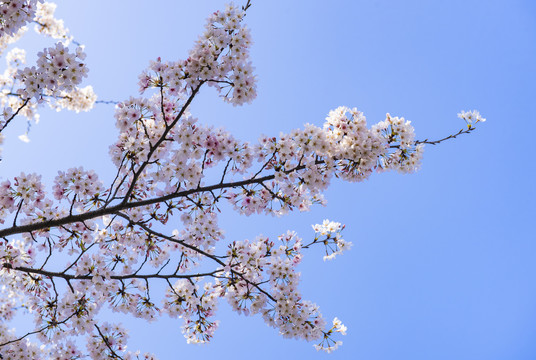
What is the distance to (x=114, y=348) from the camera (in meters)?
7.63

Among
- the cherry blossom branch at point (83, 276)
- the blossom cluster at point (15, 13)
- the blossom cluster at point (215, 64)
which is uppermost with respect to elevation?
the blossom cluster at point (15, 13)

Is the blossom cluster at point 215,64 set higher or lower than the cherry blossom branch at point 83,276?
higher

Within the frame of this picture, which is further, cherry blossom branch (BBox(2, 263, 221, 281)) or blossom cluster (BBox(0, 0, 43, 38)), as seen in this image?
cherry blossom branch (BBox(2, 263, 221, 281))

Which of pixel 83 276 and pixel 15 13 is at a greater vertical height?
pixel 15 13

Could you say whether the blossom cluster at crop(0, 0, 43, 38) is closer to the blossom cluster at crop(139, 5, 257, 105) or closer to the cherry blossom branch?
the blossom cluster at crop(139, 5, 257, 105)

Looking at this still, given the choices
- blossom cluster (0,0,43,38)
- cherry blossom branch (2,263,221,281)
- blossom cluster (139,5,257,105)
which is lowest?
cherry blossom branch (2,263,221,281)

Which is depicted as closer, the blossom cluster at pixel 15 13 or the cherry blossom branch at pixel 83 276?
the blossom cluster at pixel 15 13

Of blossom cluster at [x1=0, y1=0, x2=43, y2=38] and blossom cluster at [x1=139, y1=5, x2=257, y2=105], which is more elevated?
blossom cluster at [x1=0, y1=0, x2=43, y2=38]

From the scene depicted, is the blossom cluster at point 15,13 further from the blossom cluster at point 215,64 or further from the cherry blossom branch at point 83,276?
the cherry blossom branch at point 83,276

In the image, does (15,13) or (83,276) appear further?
(83,276)

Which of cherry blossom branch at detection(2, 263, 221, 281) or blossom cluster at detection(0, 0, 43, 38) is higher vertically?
blossom cluster at detection(0, 0, 43, 38)

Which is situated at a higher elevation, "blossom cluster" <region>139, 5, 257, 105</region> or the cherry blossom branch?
"blossom cluster" <region>139, 5, 257, 105</region>

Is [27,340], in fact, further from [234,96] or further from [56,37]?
[56,37]

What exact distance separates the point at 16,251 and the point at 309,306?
4924mm
